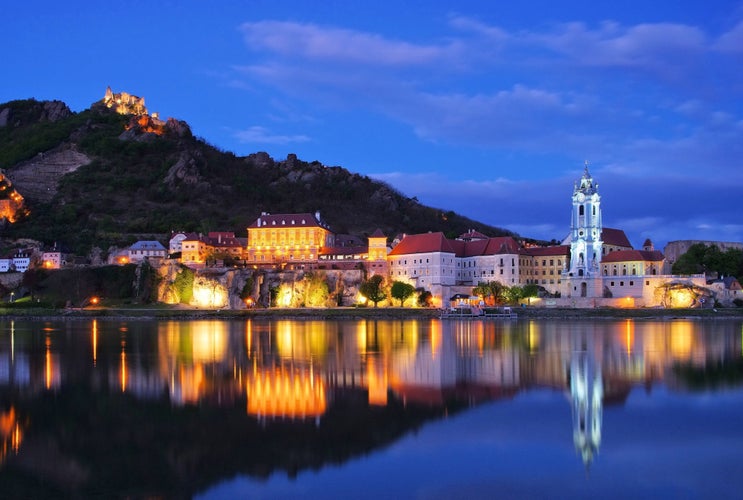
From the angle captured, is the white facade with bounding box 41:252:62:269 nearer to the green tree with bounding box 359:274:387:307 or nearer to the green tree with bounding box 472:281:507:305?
the green tree with bounding box 359:274:387:307

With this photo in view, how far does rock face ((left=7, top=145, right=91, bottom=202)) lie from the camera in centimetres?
10050

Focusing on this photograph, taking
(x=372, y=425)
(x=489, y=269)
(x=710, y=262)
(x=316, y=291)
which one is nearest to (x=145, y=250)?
(x=316, y=291)

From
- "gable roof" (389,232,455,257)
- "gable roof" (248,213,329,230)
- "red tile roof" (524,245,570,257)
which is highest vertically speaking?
"gable roof" (248,213,329,230)

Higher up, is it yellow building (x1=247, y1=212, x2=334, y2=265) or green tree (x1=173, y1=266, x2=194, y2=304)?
yellow building (x1=247, y1=212, x2=334, y2=265)

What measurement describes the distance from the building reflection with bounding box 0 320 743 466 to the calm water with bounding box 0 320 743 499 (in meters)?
0.09

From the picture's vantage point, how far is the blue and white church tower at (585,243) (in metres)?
66.7

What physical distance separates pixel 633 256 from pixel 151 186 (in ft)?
221

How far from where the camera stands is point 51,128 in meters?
124

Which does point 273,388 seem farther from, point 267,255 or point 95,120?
point 95,120

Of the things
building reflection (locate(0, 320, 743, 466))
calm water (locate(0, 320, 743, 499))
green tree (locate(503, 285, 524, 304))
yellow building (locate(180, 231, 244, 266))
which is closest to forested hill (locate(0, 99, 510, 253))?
yellow building (locate(180, 231, 244, 266))

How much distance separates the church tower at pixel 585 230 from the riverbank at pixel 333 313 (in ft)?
29.4

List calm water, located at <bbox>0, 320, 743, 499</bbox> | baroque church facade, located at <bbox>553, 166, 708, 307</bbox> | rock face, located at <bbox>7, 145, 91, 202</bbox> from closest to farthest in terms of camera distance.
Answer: calm water, located at <bbox>0, 320, 743, 499</bbox>, baroque church facade, located at <bbox>553, 166, 708, 307</bbox>, rock face, located at <bbox>7, 145, 91, 202</bbox>

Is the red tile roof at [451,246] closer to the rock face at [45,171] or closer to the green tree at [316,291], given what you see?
the green tree at [316,291]

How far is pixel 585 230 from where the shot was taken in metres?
70.0
